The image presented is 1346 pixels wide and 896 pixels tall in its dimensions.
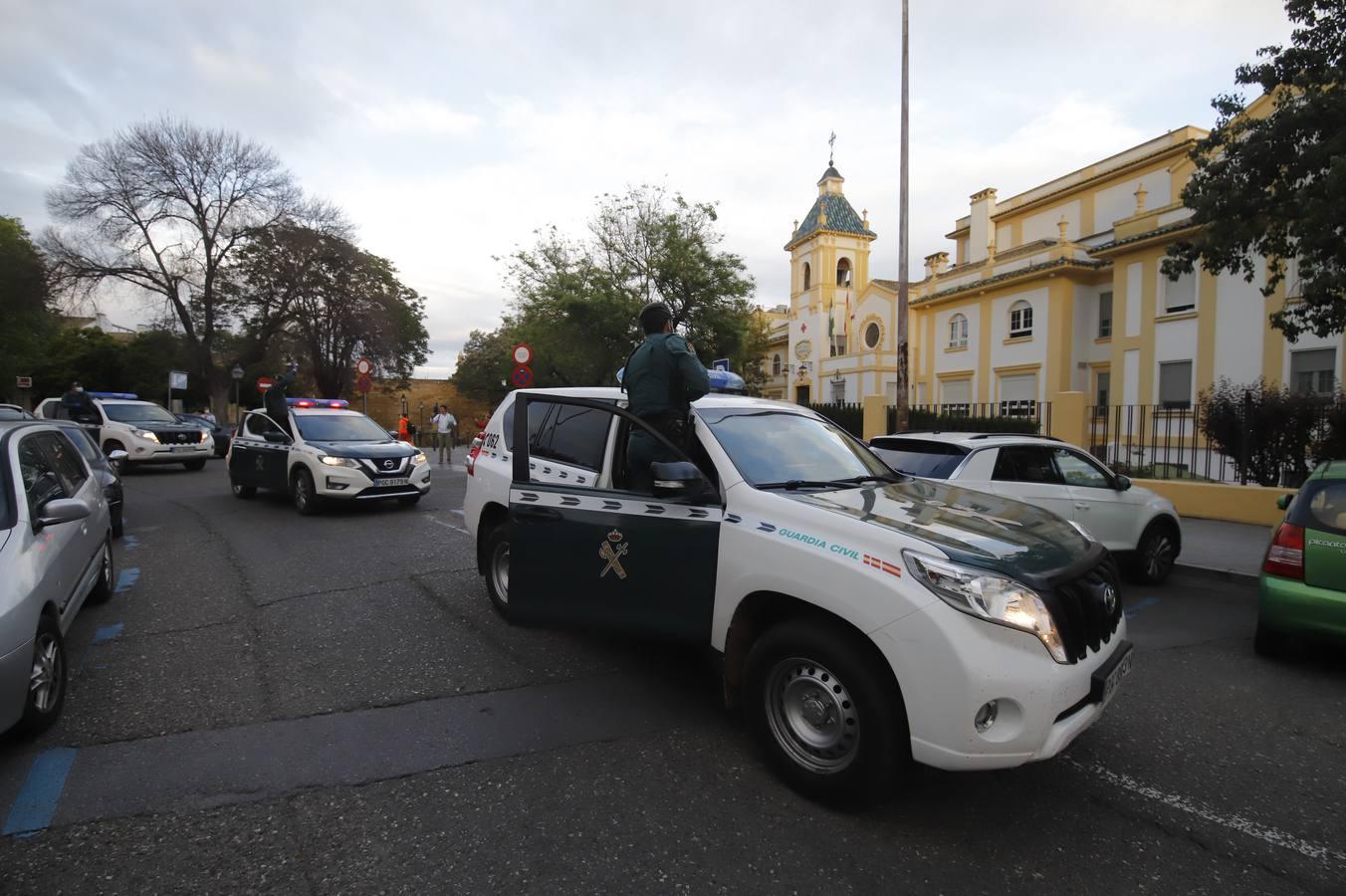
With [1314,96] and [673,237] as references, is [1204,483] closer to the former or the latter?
[1314,96]

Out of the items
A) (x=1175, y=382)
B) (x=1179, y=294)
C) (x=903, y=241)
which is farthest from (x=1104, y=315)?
(x=903, y=241)

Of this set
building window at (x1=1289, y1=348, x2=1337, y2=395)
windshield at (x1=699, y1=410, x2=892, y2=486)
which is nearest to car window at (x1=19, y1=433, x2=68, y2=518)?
windshield at (x1=699, y1=410, x2=892, y2=486)

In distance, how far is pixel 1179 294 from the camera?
23.6 m

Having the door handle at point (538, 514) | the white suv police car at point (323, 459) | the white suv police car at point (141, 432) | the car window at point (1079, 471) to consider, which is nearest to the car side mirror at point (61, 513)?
the door handle at point (538, 514)

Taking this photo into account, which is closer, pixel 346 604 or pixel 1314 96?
pixel 346 604

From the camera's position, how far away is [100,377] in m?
48.2

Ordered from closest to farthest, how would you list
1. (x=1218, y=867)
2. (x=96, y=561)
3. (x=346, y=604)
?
1. (x=1218, y=867)
2. (x=96, y=561)
3. (x=346, y=604)

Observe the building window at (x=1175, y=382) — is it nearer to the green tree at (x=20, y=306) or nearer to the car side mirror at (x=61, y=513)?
the car side mirror at (x=61, y=513)

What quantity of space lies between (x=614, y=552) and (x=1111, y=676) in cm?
229

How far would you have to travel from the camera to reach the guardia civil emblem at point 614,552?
3.65 m

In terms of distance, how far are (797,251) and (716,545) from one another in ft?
150

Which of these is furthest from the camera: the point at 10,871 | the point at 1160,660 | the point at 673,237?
the point at 673,237

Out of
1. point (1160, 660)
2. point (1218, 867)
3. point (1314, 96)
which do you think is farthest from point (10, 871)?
point (1314, 96)

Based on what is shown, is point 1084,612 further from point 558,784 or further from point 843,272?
point 843,272
